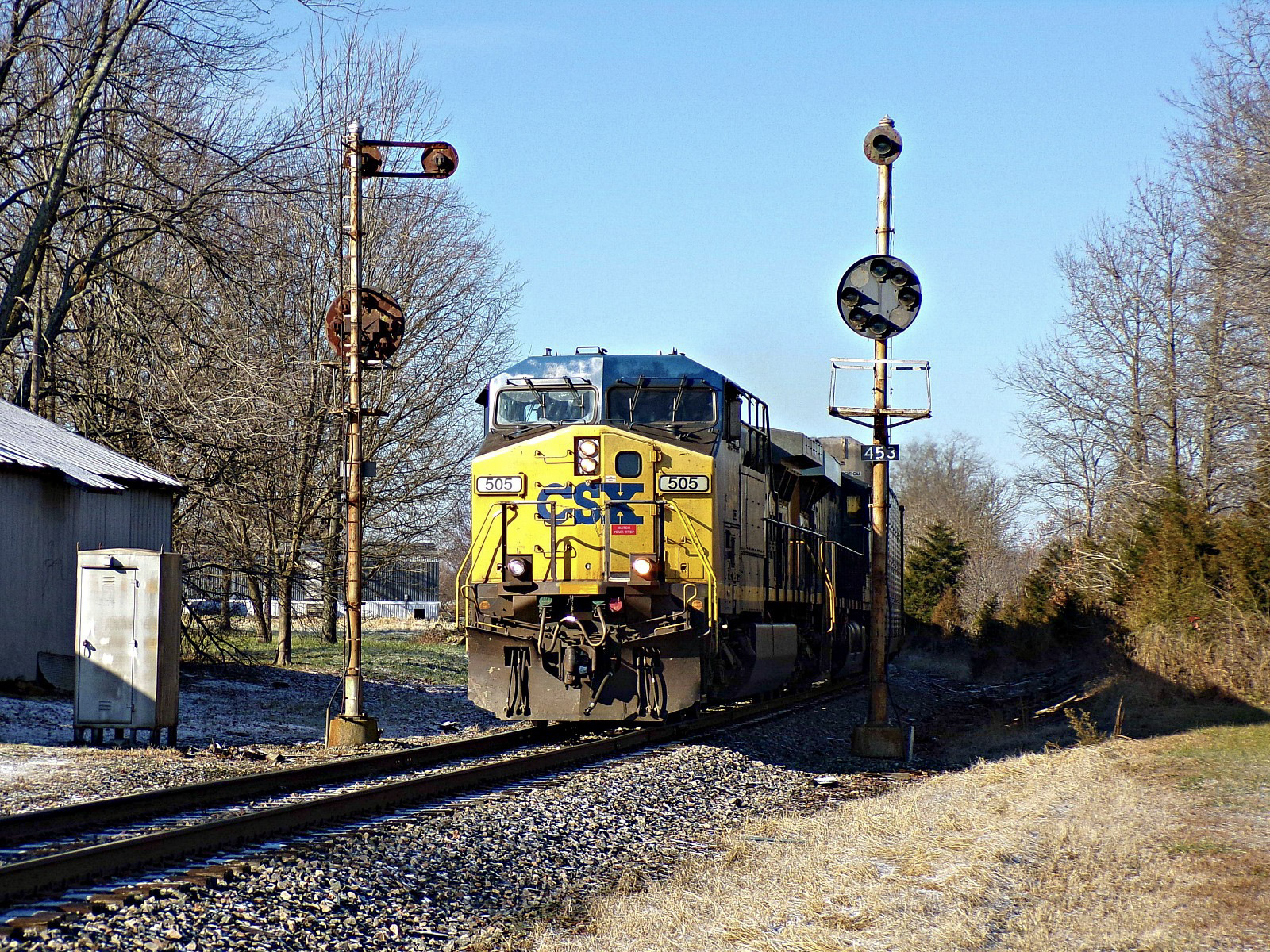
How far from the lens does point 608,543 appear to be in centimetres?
1191

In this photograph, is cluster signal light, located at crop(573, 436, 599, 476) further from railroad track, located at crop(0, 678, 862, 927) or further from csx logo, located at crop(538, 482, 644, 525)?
railroad track, located at crop(0, 678, 862, 927)

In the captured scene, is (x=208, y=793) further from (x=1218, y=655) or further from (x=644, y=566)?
(x=1218, y=655)

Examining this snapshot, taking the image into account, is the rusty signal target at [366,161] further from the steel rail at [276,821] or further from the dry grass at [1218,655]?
the dry grass at [1218,655]

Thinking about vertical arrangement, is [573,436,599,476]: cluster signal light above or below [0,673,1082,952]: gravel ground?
above

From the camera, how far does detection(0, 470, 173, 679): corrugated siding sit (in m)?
15.2

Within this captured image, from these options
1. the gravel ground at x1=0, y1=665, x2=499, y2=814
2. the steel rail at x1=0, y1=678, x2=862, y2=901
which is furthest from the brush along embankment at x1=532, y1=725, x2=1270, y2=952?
the gravel ground at x1=0, y1=665, x2=499, y2=814

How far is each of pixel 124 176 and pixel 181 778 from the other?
56.0 feet

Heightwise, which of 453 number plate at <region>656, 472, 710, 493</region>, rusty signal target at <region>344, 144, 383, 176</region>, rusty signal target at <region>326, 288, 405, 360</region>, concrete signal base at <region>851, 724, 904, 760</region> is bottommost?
concrete signal base at <region>851, 724, 904, 760</region>

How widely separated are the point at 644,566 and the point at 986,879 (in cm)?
566

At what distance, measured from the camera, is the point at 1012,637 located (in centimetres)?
3884

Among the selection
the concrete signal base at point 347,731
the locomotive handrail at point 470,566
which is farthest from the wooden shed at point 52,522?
the locomotive handrail at point 470,566

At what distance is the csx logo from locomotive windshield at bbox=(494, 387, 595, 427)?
90 centimetres

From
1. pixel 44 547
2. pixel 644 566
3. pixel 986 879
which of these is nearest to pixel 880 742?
pixel 644 566

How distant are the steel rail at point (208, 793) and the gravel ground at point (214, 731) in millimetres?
596
